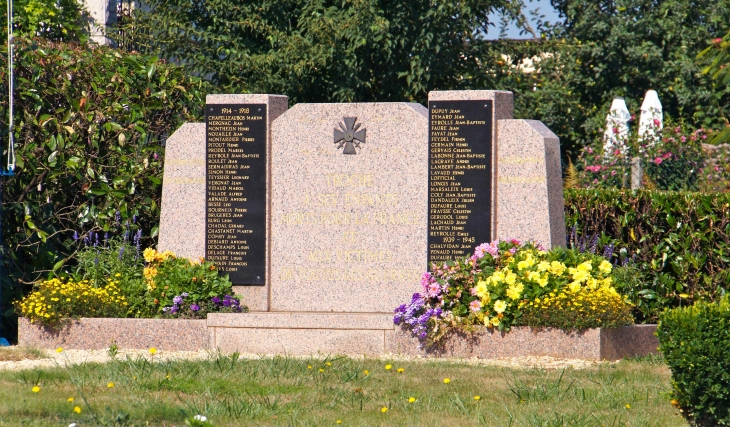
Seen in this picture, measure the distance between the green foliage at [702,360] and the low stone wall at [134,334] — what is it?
16.4 feet

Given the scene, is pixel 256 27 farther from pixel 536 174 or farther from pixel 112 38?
pixel 536 174

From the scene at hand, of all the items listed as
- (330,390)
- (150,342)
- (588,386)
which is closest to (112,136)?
(150,342)

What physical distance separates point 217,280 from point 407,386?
3434 millimetres

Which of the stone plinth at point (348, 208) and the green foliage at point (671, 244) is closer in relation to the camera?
the stone plinth at point (348, 208)

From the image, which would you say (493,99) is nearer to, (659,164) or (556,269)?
(556,269)

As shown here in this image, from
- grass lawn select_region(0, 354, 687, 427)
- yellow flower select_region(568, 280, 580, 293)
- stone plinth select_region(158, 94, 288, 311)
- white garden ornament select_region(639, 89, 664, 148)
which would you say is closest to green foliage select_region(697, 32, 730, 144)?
white garden ornament select_region(639, 89, 664, 148)

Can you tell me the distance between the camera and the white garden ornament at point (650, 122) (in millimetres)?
15680

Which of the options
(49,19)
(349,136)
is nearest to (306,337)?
(349,136)

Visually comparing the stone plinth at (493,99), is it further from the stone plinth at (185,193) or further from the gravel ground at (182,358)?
the stone plinth at (185,193)

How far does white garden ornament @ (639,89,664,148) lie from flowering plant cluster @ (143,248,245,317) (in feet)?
27.6

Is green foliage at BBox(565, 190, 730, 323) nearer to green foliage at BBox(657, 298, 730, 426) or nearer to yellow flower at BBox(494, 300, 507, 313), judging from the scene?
yellow flower at BBox(494, 300, 507, 313)

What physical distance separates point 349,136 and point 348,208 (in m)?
0.74

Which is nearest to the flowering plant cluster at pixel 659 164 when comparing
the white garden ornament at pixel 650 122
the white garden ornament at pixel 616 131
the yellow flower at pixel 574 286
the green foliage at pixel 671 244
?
the white garden ornament at pixel 650 122

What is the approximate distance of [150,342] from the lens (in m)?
9.41
